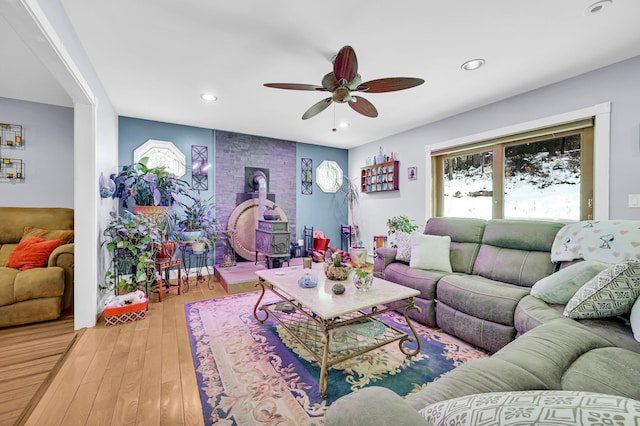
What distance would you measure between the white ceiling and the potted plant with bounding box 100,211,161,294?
157cm

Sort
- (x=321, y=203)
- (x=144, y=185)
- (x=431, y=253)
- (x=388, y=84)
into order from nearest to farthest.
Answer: (x=388, y=84) < (x=431, y=253) < (x=144, y=185) < (x=321, y=203)

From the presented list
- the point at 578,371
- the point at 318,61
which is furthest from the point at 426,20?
the point at 578,371

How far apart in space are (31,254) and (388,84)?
3878mm

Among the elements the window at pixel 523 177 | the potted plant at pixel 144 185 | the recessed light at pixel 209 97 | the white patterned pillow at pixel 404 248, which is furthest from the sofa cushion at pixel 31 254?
the window at pixel 523 177

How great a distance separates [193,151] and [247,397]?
13.0 feet

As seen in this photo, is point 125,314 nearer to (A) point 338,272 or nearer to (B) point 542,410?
(A) point 338,272

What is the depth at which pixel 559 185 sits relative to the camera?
3020mm

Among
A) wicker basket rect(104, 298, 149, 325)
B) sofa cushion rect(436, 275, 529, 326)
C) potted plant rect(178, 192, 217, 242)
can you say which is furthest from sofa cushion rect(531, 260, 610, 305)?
potted plant rect(178, 192, 217, 242)

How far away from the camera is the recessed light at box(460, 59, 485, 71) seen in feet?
8.13

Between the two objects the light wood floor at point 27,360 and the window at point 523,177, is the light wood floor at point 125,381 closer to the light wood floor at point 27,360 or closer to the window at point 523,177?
the light wood floor at point 27,360

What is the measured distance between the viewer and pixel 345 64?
1858 mm

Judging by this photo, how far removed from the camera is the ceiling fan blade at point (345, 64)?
5.80 ft

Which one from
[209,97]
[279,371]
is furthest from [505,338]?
[209,97]

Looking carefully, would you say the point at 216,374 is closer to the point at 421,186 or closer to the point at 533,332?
the point at 533,332
